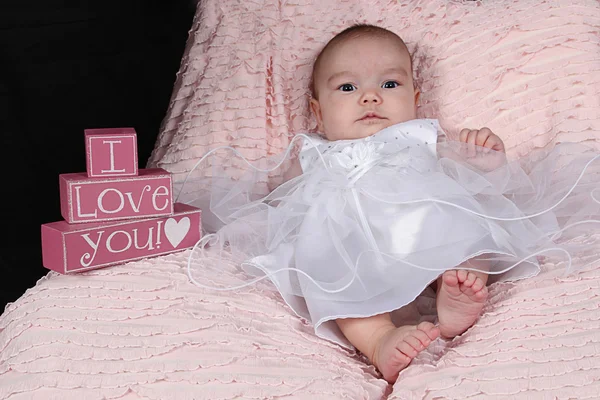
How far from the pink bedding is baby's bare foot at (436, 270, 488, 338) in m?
0.03

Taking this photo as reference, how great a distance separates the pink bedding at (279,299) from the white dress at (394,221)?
0.19ft

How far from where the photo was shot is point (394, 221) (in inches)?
50.2

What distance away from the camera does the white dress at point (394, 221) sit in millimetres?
1188

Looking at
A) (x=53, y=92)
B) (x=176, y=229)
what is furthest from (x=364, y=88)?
(x=53, y=92)

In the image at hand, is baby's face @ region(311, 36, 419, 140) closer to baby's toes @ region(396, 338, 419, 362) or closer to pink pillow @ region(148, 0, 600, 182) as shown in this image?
pink pillow @ region(148, 0, 600, 182)

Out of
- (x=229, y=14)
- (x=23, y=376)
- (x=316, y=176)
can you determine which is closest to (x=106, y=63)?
(x=229, y=14)

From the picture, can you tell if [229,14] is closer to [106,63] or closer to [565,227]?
[106,63]

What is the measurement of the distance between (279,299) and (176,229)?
26cm

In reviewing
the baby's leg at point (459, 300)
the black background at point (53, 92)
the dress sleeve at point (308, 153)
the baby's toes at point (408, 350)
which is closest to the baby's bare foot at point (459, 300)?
the baby's leg at point (459, 300)

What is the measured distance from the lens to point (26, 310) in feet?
3.78

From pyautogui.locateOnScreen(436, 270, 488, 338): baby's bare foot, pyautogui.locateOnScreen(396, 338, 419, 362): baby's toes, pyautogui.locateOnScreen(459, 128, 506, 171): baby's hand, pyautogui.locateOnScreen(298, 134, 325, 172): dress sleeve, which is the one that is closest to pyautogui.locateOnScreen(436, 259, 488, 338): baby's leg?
pyautogui.locateOnScreen(436, 270, 488, 338): baby's bare foot

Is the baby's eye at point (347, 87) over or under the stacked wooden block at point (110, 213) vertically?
over

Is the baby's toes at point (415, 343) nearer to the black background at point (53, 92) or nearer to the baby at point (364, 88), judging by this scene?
the baby at point (364, 88)

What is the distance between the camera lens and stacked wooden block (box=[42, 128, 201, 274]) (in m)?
1.25
